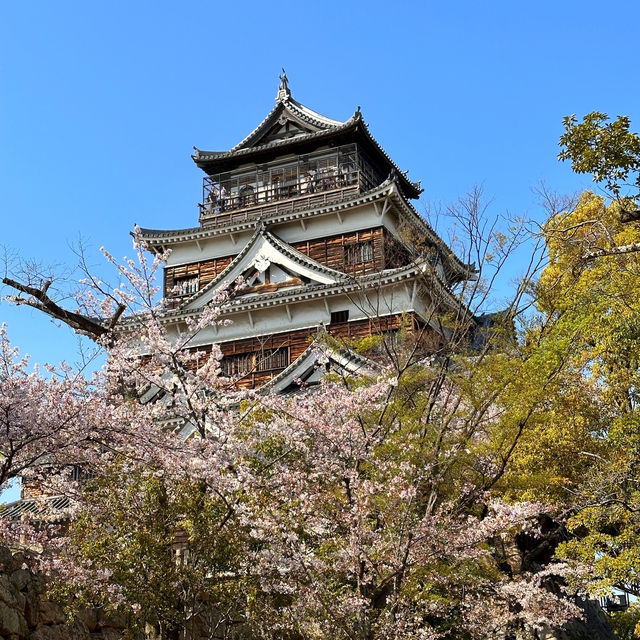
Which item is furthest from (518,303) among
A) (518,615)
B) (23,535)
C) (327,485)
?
(23,535)

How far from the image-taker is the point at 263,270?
27.8 metres

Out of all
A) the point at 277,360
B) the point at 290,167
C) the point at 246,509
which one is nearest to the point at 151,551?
the point at 246,509

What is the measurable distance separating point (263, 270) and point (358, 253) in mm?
3548

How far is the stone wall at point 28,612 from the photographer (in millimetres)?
9833

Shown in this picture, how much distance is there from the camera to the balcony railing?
29219mm

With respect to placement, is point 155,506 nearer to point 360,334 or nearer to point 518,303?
point 518,303

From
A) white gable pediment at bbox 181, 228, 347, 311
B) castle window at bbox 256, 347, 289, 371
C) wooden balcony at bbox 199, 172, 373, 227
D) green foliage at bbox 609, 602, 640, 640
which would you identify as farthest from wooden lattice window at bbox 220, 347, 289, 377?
green foliage at bbox 609, 602, 640, 640

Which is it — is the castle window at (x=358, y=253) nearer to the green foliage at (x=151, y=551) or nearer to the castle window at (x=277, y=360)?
the castle window at (x=277, y=360)

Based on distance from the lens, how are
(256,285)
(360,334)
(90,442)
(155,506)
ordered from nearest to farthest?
(155,506), (90,442), (360,334), (256,285)

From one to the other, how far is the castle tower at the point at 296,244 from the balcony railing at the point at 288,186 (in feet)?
0.17

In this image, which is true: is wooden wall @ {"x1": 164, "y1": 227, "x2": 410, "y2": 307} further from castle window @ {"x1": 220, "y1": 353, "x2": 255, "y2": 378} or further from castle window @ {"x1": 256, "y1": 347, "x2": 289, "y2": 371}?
castle window @ {"x1": 256, "y1": 347, "x2": 289, "y2": 371}

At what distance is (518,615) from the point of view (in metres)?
11.8

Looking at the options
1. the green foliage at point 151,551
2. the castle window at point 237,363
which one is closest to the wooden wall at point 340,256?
the castle window at point 237,363

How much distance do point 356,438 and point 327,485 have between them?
0.72 meters
